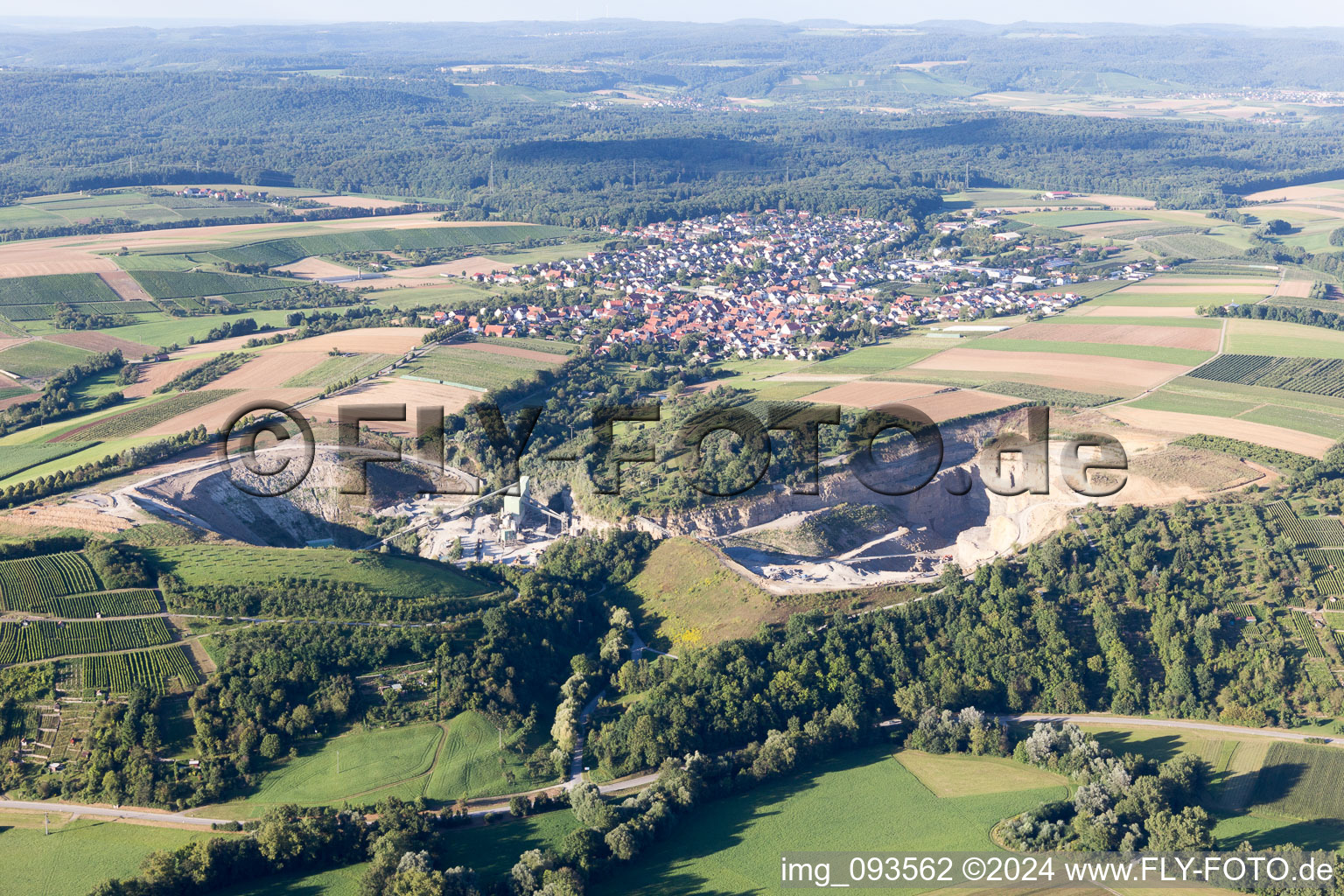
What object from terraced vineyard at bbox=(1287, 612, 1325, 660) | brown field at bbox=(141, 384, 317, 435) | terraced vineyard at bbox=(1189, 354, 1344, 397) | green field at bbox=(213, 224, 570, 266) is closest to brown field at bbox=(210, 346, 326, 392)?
brown field at bbox=(141, 384, 317, 435)

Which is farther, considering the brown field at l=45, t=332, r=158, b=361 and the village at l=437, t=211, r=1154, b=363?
the village at l=437, t=211, r=1154, b=363

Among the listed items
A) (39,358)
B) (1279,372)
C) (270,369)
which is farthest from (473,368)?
(1279,372)

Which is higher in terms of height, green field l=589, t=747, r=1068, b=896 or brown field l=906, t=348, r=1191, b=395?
brown field l=906, t=348, r=1191, b=395

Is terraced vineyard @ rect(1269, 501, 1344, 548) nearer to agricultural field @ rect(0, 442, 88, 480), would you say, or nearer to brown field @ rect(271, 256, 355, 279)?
agricultural field @ rect(0, 442, 88, 480)

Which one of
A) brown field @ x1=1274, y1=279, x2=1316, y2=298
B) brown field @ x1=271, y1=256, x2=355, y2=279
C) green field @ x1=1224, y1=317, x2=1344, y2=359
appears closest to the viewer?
green field @ x1=1224, y1=317, x2=1344, y2=359

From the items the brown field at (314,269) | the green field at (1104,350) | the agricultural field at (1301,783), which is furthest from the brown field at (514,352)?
the agricultural field at (1301,783)

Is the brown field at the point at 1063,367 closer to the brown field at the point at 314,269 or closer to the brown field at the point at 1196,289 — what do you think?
the brown field at the point at 1196,289
